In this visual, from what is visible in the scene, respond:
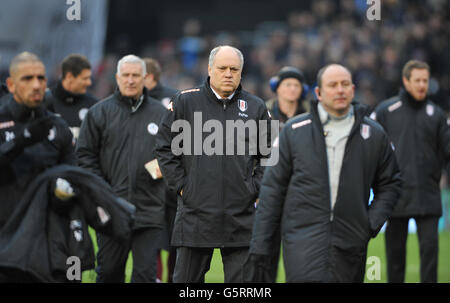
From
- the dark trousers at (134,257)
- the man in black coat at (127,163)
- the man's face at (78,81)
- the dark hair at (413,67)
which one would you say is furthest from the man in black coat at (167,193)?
the dark hair at (413,67)

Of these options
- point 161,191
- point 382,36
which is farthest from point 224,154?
point 382,36

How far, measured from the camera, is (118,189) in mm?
8867

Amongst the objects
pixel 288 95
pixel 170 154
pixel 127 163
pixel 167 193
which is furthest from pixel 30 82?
pixel 288 95

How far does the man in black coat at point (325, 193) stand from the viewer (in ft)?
21.5

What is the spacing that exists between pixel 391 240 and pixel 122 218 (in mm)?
4630

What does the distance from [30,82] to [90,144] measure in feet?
7.53

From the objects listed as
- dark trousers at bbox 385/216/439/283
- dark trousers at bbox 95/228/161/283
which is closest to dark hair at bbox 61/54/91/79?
dark trousers at bbox 95/228/161/283

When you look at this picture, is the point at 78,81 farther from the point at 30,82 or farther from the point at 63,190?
the point at 63,190

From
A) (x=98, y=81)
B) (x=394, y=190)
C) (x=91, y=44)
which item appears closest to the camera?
(x=394, y=190)

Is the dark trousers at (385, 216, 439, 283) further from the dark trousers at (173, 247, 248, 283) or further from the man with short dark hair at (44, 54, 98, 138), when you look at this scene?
the man with short dark hair at (44, 54, 98, 138)

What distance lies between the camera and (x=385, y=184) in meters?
6.89

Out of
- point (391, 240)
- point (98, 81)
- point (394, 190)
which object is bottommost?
point (391, 240)
